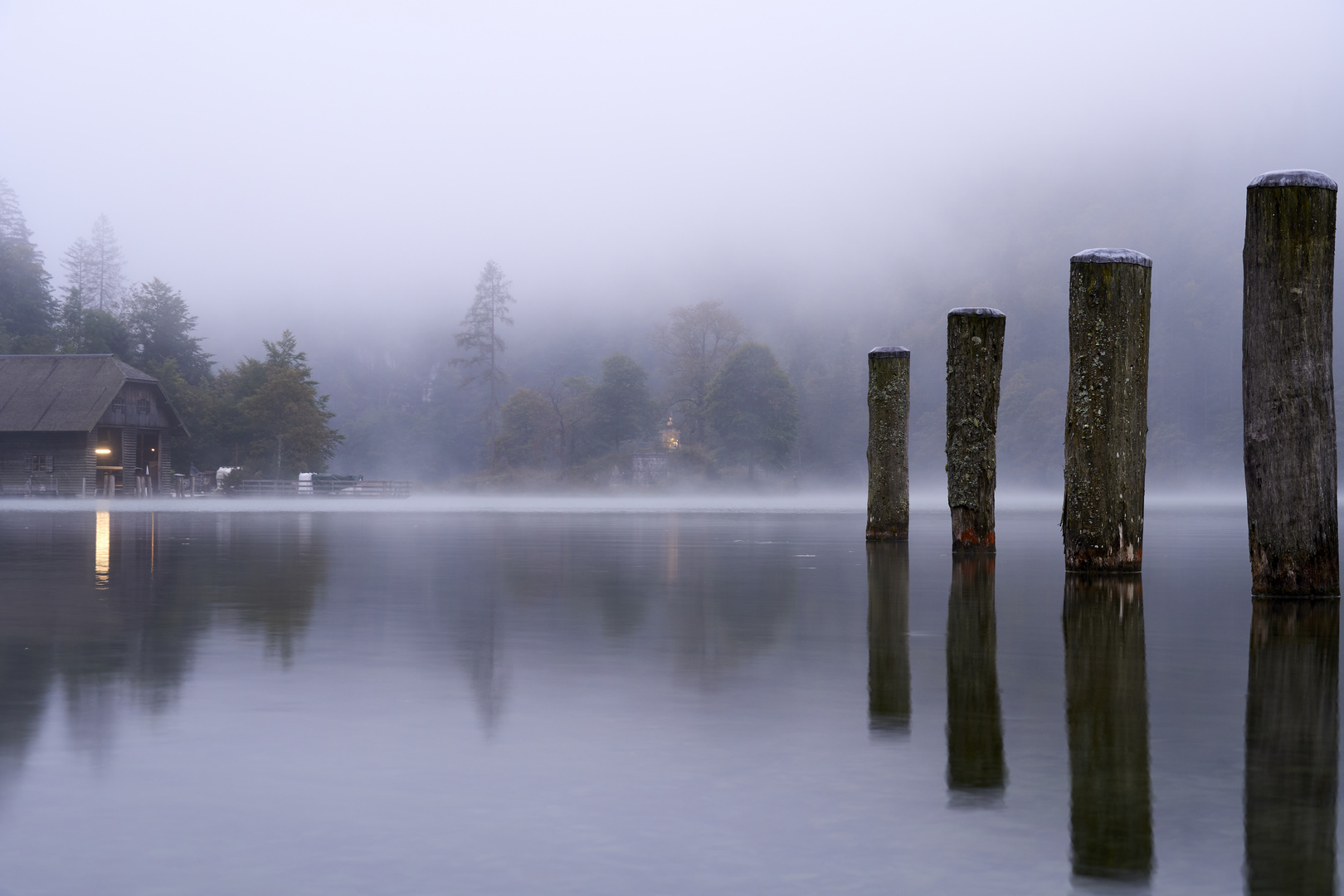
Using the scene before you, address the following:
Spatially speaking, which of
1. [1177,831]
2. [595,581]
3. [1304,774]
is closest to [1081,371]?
[595,581]

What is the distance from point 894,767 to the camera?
381cm

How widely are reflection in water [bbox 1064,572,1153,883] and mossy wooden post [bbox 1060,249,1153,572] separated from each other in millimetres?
2483

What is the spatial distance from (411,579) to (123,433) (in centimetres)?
5771

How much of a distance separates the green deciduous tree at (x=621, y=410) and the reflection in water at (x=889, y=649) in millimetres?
83186

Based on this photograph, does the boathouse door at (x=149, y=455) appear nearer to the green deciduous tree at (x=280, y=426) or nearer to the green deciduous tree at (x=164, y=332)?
the green deciduous tree at (x=280, y=426)

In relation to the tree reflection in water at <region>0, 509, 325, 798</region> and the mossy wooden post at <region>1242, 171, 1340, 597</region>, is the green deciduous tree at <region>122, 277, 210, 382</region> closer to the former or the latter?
the tree reflection in water at <region>0, 509, 325, 798</region>

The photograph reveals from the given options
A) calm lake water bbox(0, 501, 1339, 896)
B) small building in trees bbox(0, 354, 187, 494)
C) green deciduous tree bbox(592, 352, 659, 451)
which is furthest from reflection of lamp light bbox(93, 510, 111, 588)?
green deciduous tree bbox(592, 352, 659, 451)

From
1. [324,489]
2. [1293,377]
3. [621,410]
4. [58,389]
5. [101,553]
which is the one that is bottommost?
[324,489]

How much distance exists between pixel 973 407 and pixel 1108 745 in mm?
10709

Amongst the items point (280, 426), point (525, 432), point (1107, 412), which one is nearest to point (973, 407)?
point (1107, 412)

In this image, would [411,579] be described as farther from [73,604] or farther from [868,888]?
[868,888]

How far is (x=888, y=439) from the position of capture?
56.2ft

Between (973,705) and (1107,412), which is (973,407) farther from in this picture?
(973,705)

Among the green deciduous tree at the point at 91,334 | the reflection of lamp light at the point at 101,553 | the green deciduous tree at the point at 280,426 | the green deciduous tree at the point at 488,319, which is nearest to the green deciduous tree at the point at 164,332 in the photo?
the green deciduous tree at the point at 91,334
